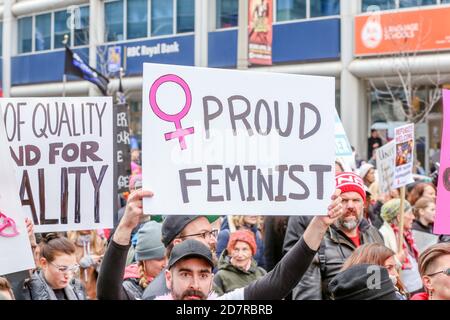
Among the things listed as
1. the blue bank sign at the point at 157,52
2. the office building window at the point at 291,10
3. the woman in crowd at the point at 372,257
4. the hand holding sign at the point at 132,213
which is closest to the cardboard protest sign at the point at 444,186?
the woman in crowd at the point at 372,257

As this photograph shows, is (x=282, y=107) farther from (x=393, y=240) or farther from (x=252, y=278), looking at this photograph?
(x=393, y=240)

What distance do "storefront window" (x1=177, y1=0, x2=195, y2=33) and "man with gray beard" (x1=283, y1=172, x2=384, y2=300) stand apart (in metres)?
20.8

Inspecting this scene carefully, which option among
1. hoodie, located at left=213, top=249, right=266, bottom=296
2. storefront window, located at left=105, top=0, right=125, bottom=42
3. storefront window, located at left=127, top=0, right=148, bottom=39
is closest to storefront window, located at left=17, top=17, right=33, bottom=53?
storefront window, located at left=105, top=0, right=125, bottom=42

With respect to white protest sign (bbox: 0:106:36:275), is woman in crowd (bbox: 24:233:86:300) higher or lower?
lower

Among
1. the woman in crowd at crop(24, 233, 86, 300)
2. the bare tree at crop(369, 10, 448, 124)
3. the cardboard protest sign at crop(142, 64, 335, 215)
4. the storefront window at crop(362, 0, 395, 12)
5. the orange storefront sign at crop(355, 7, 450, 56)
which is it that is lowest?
the woman in crowd at crop(24, 233, 86, 300)

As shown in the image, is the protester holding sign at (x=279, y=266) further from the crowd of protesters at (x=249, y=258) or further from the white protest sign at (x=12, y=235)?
the white protest sign at (x=12, y=235)

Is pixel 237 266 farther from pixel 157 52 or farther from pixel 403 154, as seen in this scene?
pixel 157 52

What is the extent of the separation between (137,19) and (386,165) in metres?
20.0

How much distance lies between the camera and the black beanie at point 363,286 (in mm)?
3279

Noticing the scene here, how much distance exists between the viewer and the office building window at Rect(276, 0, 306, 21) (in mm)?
23047

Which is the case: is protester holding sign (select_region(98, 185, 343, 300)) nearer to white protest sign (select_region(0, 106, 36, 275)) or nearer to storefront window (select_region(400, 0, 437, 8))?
white protest sign (select_region(0, 106, 36, 275))

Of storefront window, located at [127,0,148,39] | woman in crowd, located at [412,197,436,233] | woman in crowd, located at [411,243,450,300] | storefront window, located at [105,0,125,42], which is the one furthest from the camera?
storefront window, located at [127,0,148,39]

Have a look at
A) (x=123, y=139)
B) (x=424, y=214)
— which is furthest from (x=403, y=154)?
(x=123, y=139)
